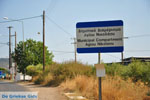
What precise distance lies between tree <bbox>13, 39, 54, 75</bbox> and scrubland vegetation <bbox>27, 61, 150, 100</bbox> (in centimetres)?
1206

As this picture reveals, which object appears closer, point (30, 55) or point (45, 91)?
point (45, 91)

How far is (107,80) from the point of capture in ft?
42.0

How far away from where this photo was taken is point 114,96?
10.2m

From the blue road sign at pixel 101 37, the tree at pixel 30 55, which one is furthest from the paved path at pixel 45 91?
the tree at pixel 30 55

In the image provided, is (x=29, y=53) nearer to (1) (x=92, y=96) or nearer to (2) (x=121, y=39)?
(1) (x=92, y=96)

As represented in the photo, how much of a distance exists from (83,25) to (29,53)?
114 ft

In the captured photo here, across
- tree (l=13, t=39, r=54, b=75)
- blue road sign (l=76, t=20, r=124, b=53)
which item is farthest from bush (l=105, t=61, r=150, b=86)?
tree (l=13, t=39, r=54, b=75)

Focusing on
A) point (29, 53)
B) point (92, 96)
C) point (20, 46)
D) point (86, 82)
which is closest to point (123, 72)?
point (86, 82)

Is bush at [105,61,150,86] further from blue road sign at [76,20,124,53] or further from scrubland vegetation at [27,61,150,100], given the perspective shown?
blue road sign at [76,20,124,53]

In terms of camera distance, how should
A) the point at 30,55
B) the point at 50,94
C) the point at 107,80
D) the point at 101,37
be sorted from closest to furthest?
the point at 101,37, the point at 107,80, the point at 50,94, the point at 30,55

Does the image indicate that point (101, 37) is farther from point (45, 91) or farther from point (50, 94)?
point (45, 91)

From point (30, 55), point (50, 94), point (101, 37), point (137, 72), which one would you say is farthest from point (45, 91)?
point (30, 55)

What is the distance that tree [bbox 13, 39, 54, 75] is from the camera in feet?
136

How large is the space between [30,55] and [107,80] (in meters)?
30.2
